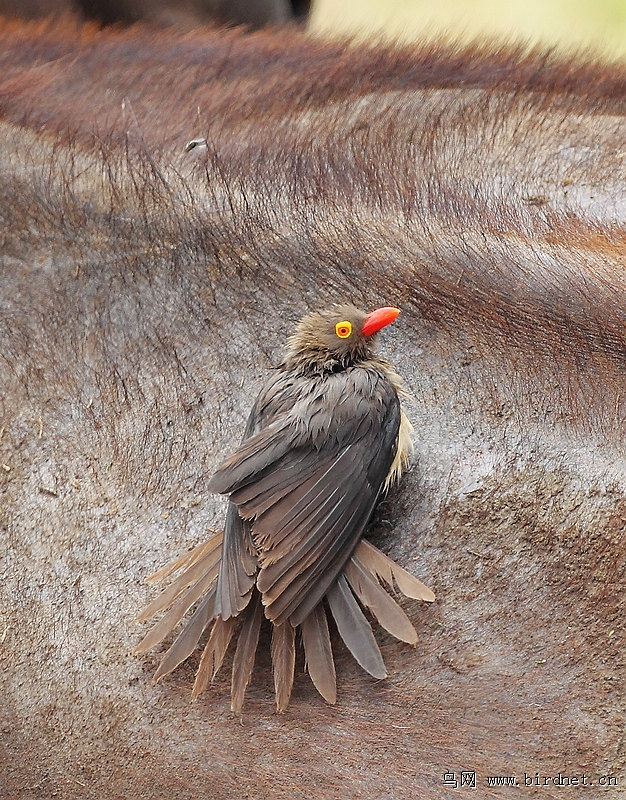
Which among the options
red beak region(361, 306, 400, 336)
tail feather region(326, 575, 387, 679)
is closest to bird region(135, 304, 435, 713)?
tail feather region(326, 575, 387, 679)

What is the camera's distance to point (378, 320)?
5.11ft

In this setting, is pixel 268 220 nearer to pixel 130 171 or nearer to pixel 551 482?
pixel 130 171

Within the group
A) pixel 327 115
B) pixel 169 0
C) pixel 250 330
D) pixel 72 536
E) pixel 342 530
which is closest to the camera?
pixel 342 530

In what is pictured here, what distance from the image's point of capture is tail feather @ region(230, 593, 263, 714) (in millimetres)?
1394

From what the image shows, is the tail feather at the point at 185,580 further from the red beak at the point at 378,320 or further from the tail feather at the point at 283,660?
the red beak at the point at 378,320

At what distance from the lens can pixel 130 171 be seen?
176 cm

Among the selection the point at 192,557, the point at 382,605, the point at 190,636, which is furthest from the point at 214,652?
the point at 382,605

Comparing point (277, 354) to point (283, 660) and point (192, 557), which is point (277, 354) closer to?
point (192, 557)

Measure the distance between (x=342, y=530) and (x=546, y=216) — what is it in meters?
0.72

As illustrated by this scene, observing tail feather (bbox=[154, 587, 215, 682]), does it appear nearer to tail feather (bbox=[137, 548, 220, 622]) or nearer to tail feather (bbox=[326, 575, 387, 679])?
tail feather (bbox=[137, 548, 220, 622])

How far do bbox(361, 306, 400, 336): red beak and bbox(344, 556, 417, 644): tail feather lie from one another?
40cm

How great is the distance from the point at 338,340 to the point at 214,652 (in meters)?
0.53

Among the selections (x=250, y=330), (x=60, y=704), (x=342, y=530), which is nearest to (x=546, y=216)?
(x=250, y=330)

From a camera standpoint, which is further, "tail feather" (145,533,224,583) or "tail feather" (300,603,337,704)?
"tail feather" (145,533,224,583)
